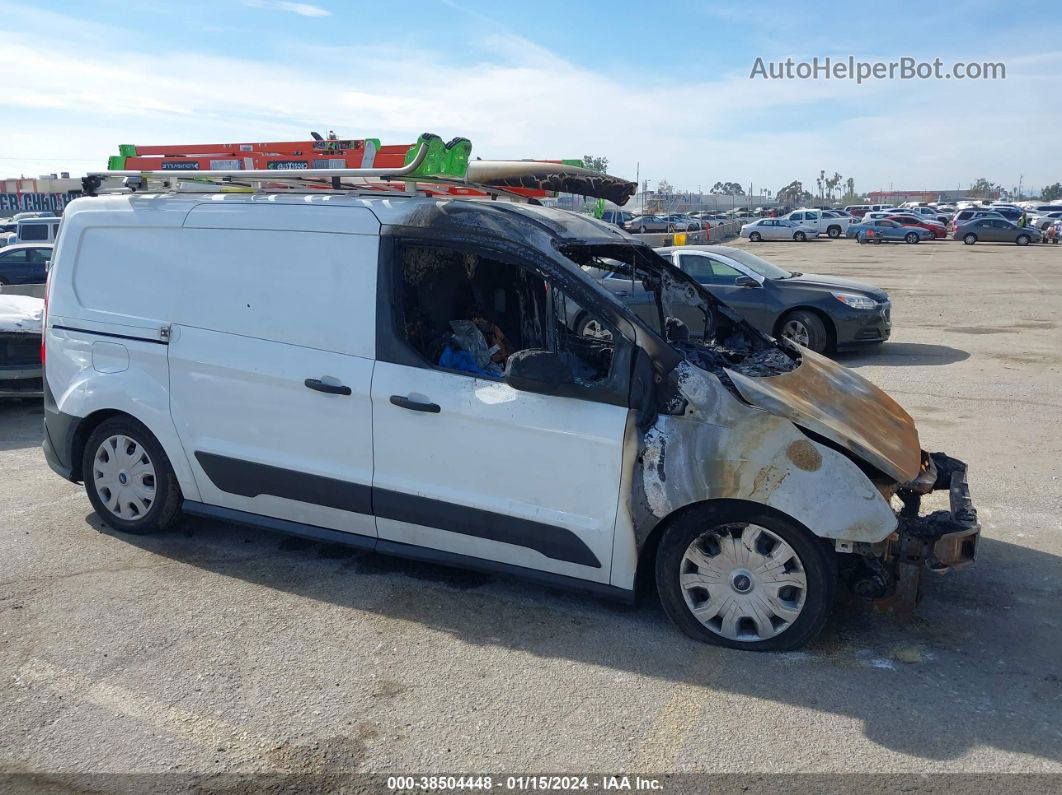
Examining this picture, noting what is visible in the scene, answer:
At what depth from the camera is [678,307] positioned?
18.1ft

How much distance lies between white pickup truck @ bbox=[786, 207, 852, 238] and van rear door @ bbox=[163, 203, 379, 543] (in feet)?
158

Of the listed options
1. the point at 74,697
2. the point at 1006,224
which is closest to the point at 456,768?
the point at 74,697

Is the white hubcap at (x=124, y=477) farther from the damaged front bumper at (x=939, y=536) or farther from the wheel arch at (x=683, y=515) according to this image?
the damaged front bumper at (x=939, y=536)

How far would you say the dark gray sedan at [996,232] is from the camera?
4212 cm

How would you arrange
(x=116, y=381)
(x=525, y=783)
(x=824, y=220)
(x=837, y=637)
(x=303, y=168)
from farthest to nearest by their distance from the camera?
1. (x=824, y=220)
2. (x=303, y=168)
3. (x=116, y=381)
4. (x=837, y=637)
5. (x=525, y=783)

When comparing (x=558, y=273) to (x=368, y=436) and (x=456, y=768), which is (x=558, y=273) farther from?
(x=456, y=768)

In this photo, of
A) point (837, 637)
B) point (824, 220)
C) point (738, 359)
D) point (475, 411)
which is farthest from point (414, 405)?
point (824, 220)

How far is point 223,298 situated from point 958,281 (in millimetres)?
22305

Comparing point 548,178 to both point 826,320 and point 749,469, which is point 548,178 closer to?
point 749,469

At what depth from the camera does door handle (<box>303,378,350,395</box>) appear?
4.52 metres

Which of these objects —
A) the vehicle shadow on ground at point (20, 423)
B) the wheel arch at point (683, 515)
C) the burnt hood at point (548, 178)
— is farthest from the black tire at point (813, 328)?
the vehicle shadow on ground at point (20, 423)

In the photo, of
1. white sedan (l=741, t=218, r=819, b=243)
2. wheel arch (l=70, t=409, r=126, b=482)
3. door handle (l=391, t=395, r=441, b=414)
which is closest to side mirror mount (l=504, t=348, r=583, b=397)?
door handle (l=391, t=395, r=441, b=414)

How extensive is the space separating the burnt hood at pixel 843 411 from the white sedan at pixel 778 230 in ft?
151

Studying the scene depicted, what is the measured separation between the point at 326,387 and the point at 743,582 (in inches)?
85.9
